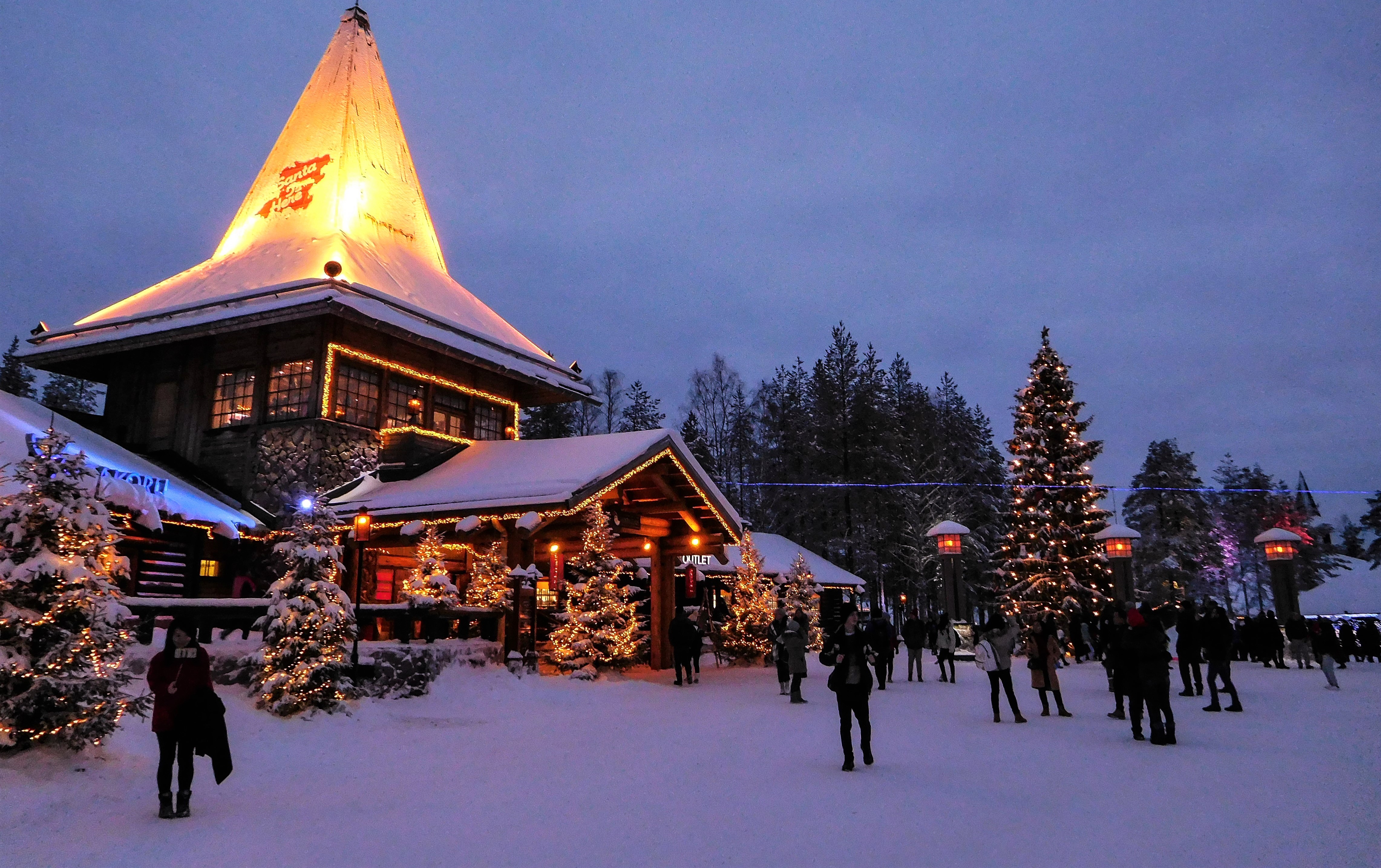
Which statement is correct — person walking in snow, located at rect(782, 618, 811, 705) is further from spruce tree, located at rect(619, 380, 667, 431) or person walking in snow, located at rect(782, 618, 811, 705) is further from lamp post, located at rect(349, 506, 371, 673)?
spruce tree, located at rect(619, 380, 667, 431)

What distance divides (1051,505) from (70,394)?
5783 cm

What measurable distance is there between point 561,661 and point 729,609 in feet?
29.1

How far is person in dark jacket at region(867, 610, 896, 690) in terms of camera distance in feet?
56.8

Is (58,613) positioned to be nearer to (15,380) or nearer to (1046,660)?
(1046,660)

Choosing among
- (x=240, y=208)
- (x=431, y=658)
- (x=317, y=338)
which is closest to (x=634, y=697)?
(x=431, y=658)

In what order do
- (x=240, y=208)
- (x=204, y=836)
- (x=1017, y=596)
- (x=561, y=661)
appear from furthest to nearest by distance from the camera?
1. (x=1017, y=596)
2. (x=240, y=208)
3. (x=561, y=661)
4. (x=204, y=836)

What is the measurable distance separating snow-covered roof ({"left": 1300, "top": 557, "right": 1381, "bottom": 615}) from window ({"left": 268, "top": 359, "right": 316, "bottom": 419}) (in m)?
41.7

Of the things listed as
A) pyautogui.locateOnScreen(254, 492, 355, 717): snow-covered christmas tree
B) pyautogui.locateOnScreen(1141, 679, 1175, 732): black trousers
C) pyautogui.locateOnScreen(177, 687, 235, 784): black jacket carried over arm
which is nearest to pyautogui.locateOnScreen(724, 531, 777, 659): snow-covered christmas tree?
pyautogui.locateOnScreen(254, 492, 355, 717): snow-covered christmas tree

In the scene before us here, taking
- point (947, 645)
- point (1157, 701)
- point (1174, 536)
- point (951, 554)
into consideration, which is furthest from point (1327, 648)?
point (1174, 536)

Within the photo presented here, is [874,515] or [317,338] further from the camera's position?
[874,515]

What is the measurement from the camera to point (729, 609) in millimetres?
25797

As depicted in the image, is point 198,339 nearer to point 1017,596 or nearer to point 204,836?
point 204,836

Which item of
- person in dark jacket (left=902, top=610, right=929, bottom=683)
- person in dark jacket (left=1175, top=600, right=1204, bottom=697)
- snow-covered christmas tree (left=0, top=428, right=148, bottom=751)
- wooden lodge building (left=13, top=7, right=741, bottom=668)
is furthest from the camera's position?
person in dark jacket (left=902, top=610, right=929, bottom=683)

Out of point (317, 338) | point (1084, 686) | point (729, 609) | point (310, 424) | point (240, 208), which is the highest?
point (240, 208)
